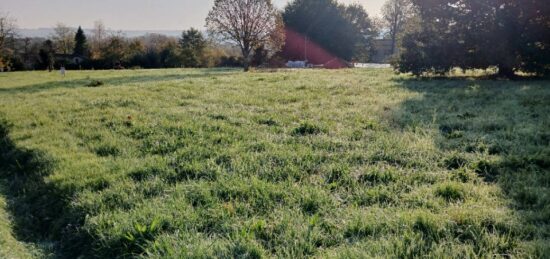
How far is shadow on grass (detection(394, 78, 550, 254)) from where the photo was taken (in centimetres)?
343

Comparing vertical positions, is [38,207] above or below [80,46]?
below

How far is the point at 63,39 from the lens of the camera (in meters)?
65.9

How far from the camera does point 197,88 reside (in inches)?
514

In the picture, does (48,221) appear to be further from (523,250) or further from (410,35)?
(410,35)

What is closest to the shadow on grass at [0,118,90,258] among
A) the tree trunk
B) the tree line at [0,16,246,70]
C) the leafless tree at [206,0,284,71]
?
the tree trunk

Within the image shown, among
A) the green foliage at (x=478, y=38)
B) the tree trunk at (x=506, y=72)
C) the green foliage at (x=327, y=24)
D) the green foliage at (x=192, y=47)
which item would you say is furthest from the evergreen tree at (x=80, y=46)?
the tree trunk at (x=506, y=72)

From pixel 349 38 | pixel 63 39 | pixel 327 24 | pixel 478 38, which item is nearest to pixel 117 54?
pixel 63 39

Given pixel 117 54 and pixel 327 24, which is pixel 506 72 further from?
pixel 117 54

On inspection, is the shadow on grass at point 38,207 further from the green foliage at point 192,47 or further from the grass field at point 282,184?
the green foliage at point 192,47

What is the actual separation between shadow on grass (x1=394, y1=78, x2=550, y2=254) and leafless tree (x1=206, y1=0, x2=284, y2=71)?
82.2ft

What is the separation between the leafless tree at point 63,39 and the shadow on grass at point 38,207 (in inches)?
2563

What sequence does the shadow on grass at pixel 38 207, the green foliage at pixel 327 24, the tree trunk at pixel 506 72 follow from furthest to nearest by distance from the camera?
the green foliage at pixel 327 24, the tree trunk at pixel 506 72, the shadow on grass at pixel 38 207

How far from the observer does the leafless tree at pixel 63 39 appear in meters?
63.2

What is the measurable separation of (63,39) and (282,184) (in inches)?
2923
